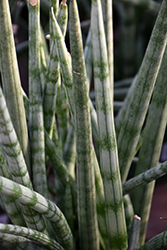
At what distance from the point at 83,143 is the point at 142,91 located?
127mm

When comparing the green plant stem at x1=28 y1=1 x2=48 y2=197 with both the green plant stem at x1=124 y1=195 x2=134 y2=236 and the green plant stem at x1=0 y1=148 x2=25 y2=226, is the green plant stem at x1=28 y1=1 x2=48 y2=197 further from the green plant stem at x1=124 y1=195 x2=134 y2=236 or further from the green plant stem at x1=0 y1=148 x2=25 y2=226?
the green plant stem at x1=124 y1=195 x2=134 y2=236

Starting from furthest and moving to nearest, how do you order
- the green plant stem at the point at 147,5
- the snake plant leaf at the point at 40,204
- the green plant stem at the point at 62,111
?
the green plant stem at the point at 147,5
the green plant stem at the point at 62,111
the snake plant leaf at the point at 40,204

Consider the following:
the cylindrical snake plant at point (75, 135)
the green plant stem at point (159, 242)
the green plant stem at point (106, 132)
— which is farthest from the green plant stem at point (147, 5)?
the green plant stem at point (159, 242)

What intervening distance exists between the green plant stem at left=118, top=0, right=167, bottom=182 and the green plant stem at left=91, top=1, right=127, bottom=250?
0.08 m

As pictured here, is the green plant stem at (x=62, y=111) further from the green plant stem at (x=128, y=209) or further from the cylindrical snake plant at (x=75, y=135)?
the green plant stem at (x=128, y=209)

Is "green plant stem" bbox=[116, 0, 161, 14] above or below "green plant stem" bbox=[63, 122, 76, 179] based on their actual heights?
above

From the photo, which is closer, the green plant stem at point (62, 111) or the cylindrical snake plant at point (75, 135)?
the cylindrical snake plant at point (75, 135)

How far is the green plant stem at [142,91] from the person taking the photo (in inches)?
15.3

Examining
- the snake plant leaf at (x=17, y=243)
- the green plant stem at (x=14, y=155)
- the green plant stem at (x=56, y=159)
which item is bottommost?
the snake plant leaf at (x=17, y=243)

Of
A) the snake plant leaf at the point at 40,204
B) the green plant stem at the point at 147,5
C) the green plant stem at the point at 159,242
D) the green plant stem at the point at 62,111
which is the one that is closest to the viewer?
the snake plant leaf at the point at 40,204

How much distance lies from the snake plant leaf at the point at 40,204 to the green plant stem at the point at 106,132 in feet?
0.22

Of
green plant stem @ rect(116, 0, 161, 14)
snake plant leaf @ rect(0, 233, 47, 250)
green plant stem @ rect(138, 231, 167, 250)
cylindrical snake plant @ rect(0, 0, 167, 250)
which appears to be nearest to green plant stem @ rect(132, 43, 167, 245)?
cylindrical snake plant @ rect(0, 0, 167, 250)

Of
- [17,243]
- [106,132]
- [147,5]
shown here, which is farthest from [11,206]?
[147,5]

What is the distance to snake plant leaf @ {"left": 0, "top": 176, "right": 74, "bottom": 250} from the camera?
1.02ft
